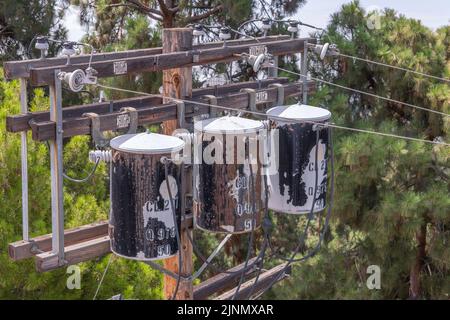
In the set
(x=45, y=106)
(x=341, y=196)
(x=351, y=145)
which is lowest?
(x=341, y=196)

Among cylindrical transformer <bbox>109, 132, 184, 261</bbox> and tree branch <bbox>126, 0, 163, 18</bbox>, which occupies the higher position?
tree branch <bbox>126, 0, 163, 18</bbox>

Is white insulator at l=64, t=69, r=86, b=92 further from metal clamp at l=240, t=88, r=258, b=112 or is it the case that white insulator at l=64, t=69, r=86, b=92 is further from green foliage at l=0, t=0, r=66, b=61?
green foliage at l=0, t=0, r=66, b=61

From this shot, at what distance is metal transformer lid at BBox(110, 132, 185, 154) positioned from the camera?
2896 mm

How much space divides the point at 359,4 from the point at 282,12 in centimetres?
107

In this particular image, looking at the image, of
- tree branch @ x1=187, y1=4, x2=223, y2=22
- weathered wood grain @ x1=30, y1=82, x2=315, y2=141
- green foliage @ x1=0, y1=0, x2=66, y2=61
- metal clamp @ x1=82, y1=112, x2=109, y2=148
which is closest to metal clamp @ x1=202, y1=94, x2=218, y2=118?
weathered wood grain @ x1=30, y1=82, x2=315, y2=141

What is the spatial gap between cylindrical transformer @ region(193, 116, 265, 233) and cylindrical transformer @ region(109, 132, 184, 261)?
0.16 m

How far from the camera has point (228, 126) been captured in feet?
10.2

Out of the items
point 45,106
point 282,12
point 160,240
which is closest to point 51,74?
point 160,240

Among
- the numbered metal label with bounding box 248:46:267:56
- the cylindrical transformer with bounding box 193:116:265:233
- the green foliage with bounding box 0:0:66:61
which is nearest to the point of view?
the cylindrical transformer with bounding box 193:116:265:233

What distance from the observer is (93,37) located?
30.9 feet

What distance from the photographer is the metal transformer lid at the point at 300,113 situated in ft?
11.5

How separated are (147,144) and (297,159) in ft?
2.94

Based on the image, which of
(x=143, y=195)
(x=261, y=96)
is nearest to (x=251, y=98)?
(x=261, y=96)
